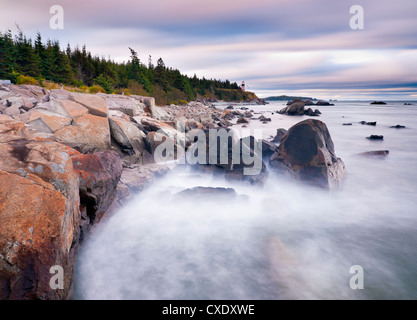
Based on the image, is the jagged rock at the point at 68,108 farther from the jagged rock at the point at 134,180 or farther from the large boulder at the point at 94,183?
the large boulder at the point at 94,183

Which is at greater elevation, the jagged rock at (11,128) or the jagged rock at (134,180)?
the jagged rock at (11,128)

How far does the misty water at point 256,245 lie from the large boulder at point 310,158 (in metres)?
0.47

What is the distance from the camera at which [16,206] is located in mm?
2955

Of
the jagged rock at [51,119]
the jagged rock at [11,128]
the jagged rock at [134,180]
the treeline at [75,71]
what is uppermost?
the treeline at [75,71]

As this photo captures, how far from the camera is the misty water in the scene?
4250 mm

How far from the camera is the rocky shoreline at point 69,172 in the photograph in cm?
287

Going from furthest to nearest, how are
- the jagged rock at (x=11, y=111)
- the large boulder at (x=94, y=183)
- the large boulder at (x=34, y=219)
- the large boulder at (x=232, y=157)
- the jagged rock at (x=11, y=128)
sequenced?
the large boulder at (x=232, y=157) < the jagged rock at (x=11, y=111) < the jagged rock at (x=11, y=128) < the large boulder at (x=94, y=183) < the large boulder at (x=34, y=219)

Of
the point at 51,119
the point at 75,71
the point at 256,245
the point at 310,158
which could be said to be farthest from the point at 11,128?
the point at 75,71

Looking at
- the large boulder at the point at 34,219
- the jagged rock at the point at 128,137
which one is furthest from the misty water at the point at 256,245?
the jagged rock at the point at 128,137

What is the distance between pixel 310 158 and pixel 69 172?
25.3ft

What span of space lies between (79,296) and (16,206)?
207cm
